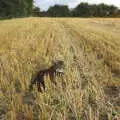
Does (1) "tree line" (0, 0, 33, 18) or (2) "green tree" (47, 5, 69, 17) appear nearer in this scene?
(1) "tree line" (0, 0, 33, 18)

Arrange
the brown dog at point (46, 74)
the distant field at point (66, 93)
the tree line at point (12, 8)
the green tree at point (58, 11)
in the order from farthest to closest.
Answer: the green tree at point (58, 11), the tree line at point (12, 8), the brown dog at point (46, 74), the distant field at point (66, 93)

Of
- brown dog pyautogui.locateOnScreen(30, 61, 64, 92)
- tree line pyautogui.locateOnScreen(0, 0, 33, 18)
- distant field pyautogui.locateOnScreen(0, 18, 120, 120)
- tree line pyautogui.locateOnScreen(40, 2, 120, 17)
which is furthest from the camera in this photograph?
tree line pyautogui.locateOnScreen(40, 2, 120, 17)

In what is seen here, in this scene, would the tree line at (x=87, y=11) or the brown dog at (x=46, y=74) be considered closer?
the brown dog at (x=46, y=74)

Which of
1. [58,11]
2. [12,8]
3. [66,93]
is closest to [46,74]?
[66,93]

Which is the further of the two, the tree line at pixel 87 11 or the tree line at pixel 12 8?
the tree line at pixel 87 11

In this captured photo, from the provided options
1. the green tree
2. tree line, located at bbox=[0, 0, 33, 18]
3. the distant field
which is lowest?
the green tree

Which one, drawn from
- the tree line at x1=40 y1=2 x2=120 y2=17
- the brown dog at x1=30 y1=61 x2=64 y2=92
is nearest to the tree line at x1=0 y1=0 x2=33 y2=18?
the tree line at x1=40 y1=2 x2=120 y2=17

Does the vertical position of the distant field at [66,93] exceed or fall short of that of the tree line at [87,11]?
it exceeds it

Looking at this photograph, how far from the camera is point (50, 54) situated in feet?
36.0

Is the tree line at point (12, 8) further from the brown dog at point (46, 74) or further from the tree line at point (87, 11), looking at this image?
the brown dog at point (46, 74)

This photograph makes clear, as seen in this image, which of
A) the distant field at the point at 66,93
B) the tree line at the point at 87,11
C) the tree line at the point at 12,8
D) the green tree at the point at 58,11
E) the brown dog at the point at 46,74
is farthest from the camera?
the green tree at the point at 58,11

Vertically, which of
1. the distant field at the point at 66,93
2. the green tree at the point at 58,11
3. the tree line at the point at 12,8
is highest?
the distant field at the point at 66,93

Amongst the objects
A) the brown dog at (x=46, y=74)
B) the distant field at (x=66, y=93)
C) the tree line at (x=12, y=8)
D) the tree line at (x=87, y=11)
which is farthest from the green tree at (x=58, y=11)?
the brown dog at (x=46, y=74)

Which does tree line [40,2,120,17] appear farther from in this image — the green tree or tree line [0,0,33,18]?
tree line [0,0,33,18]
